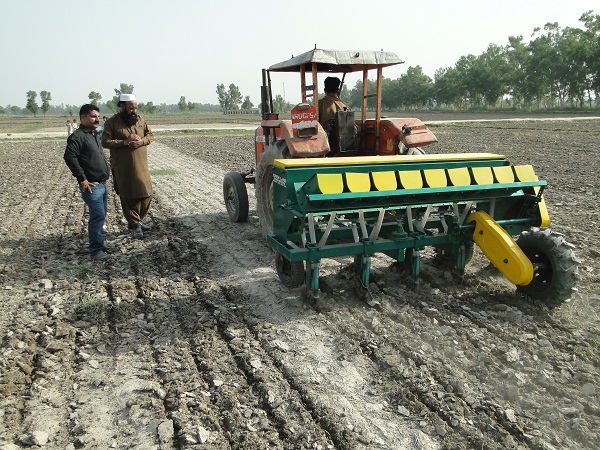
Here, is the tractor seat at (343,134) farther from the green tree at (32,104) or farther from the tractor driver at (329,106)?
the green tree at (32,104)

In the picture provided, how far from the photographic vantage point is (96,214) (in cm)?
553

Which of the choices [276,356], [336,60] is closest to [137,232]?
[336,60]

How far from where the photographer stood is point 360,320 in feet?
12.8

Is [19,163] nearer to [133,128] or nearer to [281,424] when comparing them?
[133,128]

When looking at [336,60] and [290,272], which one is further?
[336,60]

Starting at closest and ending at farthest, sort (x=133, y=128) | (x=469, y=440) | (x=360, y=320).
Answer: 1. (x=469, y=440)
2. (x=360, y=320)
3. (x=133, y=128)

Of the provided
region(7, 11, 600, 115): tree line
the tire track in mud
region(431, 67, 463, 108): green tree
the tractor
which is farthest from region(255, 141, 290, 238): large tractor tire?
region(431, 67, 463, 108): green tree

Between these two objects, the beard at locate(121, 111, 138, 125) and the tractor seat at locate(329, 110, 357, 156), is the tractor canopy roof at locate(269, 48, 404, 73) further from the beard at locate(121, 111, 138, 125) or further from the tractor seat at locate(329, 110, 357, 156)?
the beard at locate(121, 111, 138, 125)

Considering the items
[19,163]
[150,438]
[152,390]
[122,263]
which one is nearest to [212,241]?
[122,263]

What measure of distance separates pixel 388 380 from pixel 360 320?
2.78ft

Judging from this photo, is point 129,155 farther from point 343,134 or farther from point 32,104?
point 32,104

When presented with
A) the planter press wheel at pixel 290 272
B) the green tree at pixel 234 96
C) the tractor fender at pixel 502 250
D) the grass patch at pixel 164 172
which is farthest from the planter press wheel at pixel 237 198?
the green tree at pixel 234 96

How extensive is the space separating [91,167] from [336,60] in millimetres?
2982

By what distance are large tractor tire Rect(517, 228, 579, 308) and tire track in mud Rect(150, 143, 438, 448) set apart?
1.71 m
